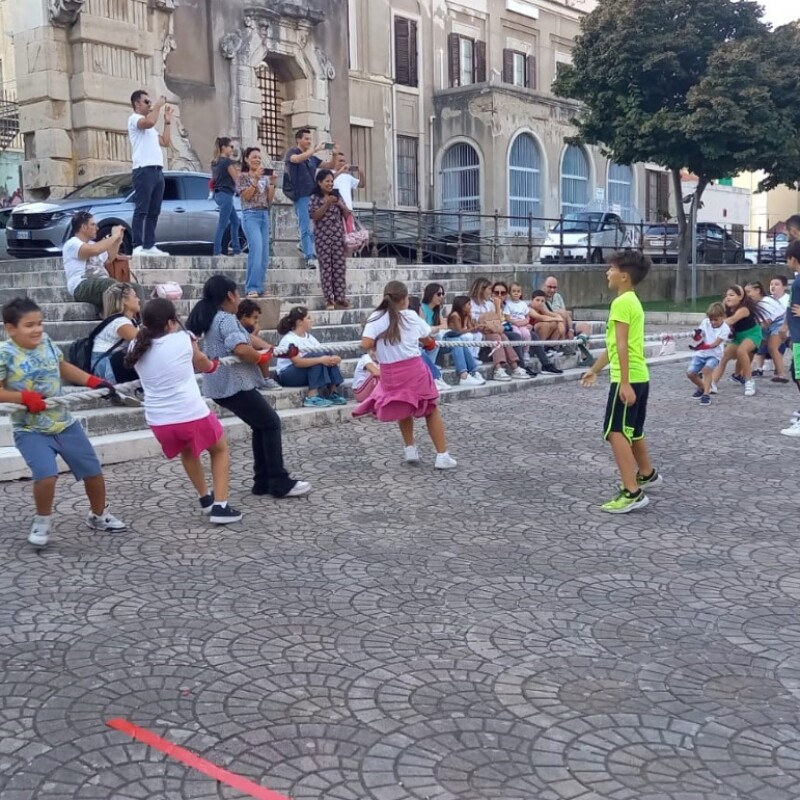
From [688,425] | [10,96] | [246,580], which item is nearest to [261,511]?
[246,580]

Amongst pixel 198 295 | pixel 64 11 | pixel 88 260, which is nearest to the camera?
pixel 88 260

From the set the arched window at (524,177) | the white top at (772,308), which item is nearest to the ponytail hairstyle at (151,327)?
the white top at (772,308)

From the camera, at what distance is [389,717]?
3594 mm

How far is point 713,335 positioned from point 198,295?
6.08 m

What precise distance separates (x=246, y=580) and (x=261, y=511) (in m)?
1.47

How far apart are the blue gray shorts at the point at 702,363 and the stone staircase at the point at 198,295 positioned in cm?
197

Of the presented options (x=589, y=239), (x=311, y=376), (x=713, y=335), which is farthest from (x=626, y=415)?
(x=589, y=239)

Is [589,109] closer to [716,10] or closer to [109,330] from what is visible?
[716,10]

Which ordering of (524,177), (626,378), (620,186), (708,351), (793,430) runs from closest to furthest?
(626,378)
(793,430)
(708,351)
(524,177)
(620,186)

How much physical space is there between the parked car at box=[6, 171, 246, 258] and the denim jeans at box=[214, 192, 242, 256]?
8.7 inches

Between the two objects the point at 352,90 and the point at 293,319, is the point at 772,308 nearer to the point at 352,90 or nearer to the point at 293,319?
the point at 293,319

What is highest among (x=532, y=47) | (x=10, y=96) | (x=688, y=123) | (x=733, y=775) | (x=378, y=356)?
(x=532, y=47)

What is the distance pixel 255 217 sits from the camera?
39.9 ft

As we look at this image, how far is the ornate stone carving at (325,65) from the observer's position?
23.0 metres
